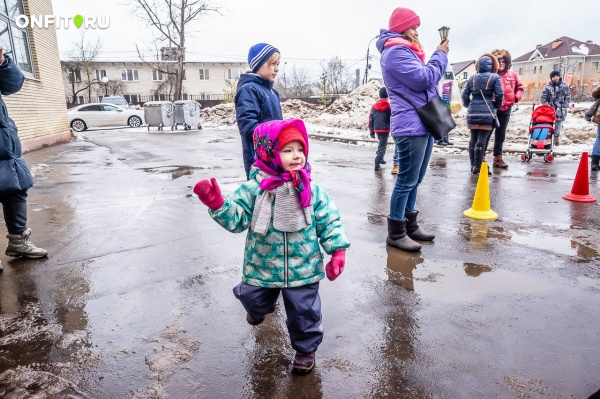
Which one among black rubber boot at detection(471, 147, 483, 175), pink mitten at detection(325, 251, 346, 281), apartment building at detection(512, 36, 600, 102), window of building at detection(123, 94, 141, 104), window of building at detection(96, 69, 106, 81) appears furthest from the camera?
apartment building at detection(512, 36, 600, 102)

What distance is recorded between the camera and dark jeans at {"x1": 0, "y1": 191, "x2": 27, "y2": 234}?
12.0 ft

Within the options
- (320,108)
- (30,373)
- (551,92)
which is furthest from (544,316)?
(320,108)

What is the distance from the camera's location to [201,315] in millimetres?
2795

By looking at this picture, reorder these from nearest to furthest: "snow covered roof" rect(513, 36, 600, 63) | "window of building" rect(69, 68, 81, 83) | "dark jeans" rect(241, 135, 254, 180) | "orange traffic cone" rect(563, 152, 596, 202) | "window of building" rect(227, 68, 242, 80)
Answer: "dark jeans" rect(241, 135, 254, 180)
"orange traffic cone" rect(563, 152, 596, 202)
"window of building" rect(69, 68, 81, 83)
"window of building" rect(227, 68, 242, 80)
"snow covered roof" rect(513, 36, 600, 63)

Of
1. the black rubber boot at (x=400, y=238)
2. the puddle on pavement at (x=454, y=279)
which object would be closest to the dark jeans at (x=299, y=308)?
the puddle on pavement at (x=454, y=279)

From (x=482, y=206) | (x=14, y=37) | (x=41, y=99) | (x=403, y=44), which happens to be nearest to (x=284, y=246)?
(x=403, y=44)

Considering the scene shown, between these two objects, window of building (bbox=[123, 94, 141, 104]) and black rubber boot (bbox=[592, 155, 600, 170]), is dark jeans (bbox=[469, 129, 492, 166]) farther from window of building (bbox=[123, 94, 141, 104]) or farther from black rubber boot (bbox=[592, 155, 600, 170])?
window of building (bbox=[123, 94, 141, 104])

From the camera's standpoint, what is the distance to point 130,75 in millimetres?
55031

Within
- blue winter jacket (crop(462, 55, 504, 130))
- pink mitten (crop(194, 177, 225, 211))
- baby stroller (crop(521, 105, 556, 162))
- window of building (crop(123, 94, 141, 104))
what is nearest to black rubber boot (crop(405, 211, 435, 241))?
pink mitten (crop(194, 177, 225, 211))

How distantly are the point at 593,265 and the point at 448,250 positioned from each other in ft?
3.74

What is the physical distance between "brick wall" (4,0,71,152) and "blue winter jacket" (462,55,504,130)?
10.8 meters

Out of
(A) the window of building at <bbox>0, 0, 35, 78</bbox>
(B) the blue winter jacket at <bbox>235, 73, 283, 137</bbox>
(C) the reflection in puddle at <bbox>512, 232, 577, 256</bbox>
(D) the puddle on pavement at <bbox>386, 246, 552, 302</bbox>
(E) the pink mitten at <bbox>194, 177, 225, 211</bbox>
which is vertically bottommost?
(C) the reflection in puddle at <bbox>512, 232, 577, 256</bbox>

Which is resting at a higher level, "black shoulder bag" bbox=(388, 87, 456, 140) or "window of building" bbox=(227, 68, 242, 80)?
"window of building" bbox=(227, 68, 242, 80)

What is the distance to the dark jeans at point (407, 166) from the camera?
148 inches
